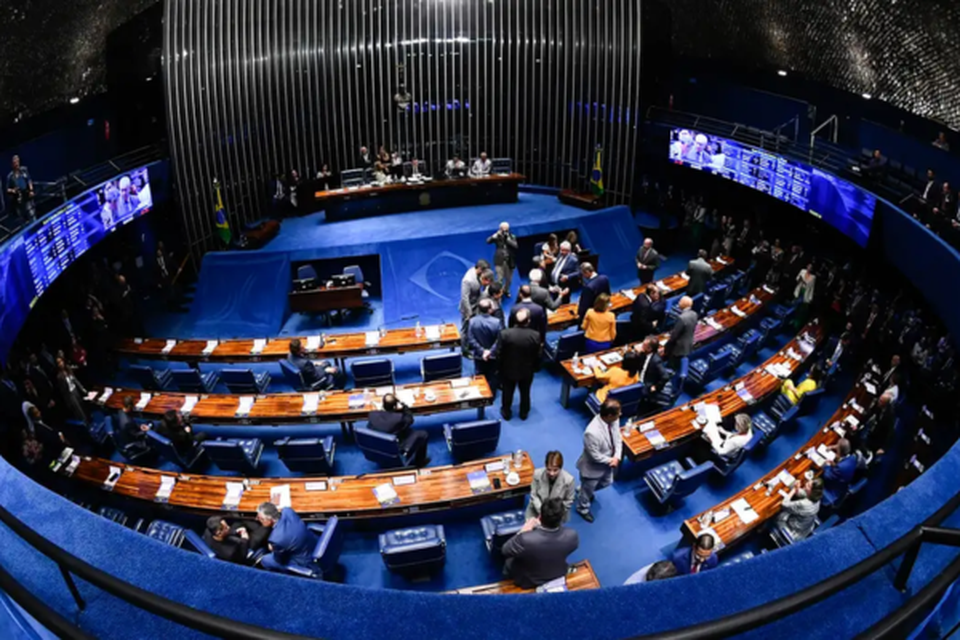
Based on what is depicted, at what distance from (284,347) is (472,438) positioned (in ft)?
14.1

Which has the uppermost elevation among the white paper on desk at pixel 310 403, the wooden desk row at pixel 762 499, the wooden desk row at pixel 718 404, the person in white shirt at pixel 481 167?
the person in white shirt at pixel 481 167

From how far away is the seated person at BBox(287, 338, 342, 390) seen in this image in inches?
412

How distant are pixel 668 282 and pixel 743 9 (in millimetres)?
9525

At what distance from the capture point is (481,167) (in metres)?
17.5

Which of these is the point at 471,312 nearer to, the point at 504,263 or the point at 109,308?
the point at 504,263

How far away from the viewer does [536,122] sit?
1855cm

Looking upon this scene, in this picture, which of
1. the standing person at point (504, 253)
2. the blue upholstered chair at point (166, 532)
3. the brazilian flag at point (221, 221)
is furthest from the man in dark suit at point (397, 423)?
the brazilian flag at point (221, 221)

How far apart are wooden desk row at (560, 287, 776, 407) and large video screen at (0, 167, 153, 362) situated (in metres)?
8.23

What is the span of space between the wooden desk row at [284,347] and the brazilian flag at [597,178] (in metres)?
7.78

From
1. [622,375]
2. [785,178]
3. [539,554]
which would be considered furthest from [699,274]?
[539,554]

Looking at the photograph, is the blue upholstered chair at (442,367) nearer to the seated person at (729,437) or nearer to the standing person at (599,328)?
the standing person at (599,328)

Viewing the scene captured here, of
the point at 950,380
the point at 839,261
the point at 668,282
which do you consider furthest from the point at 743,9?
the point at 950,380

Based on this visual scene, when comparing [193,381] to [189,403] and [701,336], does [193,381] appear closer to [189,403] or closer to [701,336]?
[189,403]

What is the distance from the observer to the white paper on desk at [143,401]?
10.1 m
